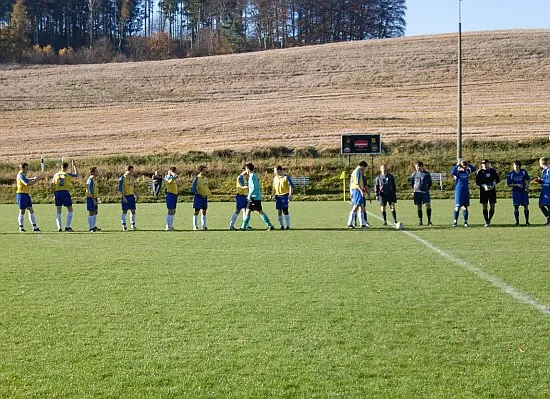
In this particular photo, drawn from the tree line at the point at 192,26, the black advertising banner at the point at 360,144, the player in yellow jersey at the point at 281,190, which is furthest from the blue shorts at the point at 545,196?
the tree line at the point at 192,26

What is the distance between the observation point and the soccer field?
20.1 ft

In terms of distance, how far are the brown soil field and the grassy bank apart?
1940 mm

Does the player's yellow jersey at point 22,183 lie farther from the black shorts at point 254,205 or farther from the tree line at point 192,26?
the tree line at point 192,26

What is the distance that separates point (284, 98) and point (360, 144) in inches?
1102

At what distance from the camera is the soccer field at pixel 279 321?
6.12m

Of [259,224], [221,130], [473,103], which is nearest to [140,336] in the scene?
[259,224]

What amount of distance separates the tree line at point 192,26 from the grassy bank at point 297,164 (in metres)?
54.1

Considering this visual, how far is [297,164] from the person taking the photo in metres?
45.1

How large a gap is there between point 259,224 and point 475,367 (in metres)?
16.9

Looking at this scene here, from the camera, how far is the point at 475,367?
6.43 meters

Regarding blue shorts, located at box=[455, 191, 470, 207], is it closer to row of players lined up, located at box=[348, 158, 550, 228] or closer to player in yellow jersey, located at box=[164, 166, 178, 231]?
row of players lined up, located at box=[348, 158, 550, 228]

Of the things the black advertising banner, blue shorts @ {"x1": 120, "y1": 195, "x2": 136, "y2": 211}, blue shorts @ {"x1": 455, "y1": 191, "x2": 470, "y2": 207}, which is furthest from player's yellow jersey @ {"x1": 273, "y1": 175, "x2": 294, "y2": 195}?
the black advertising banner

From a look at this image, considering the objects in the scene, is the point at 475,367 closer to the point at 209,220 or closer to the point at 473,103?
the point at 209,220

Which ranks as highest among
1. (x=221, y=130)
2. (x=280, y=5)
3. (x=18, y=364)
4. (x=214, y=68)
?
(x=280, y=5)
